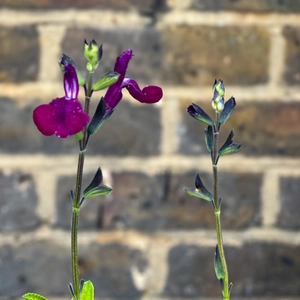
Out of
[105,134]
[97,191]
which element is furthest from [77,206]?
[105,134]

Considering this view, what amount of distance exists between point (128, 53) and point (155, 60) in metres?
0.39

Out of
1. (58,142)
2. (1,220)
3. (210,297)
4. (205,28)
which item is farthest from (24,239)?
(205,28)

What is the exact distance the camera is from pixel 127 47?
2.63ft

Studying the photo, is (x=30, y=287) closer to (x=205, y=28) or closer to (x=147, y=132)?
(x=147, y=132)

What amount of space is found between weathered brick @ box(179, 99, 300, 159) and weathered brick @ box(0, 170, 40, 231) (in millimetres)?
245

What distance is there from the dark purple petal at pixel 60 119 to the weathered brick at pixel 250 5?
0.50 meters

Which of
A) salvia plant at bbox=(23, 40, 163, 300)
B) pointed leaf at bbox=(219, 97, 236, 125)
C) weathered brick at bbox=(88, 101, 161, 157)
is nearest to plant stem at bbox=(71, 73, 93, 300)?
salvia plant at bbox=(23, 40, 163, 300)

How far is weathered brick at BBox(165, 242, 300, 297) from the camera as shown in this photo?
0.85 m

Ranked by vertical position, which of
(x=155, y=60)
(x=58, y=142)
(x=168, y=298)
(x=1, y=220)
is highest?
(x=155, y=60)

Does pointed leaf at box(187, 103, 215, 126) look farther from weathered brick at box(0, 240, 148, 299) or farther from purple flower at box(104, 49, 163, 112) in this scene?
weathered brick at box(0, 240, 148, 299)

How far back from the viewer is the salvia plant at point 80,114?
1.08ft

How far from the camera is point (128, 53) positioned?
423 mm

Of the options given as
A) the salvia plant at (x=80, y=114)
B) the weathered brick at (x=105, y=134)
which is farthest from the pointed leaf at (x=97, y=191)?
the weathered brick at (x=105, y=134)

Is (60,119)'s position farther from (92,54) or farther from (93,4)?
(93,4)
